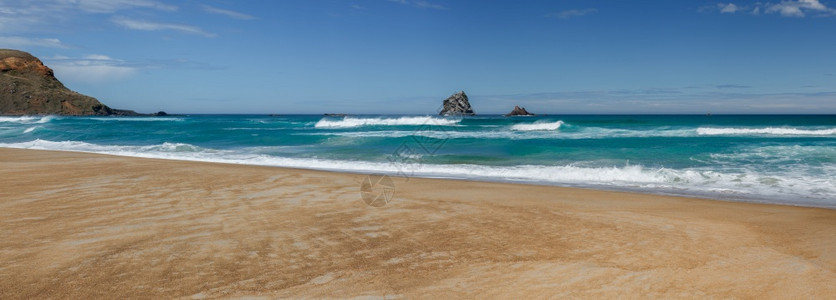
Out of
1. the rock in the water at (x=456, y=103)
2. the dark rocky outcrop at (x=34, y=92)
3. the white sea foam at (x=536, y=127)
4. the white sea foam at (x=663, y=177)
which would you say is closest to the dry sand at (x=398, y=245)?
the white sea foam at (x=663, y=177)

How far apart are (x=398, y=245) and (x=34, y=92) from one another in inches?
4097

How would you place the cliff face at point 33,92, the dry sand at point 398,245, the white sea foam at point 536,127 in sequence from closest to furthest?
the dry sand at point 398,245, the white sea foam at point 536,127, the cliff face at point 33,92

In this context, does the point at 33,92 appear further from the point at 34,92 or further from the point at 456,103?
the point at 456,103

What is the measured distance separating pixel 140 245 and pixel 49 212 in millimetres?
2547

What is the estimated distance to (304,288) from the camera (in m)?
3.46

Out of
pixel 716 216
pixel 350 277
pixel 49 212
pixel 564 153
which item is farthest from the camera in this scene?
pixel 564 153

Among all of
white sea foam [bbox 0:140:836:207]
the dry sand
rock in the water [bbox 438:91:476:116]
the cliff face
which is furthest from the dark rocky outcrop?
the dry sand

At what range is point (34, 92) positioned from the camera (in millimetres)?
81625

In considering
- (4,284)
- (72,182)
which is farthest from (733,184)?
(72,182)

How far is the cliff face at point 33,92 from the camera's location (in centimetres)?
7894

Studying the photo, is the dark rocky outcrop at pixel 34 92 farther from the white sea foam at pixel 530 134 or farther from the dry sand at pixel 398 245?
the dry sand at pixel 398 245

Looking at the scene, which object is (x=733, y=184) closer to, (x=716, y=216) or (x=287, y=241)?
(x=716, y=216)

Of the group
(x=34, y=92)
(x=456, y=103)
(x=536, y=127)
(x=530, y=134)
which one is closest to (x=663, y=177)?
(x=530, y=134)

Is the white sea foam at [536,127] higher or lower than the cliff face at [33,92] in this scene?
lower
